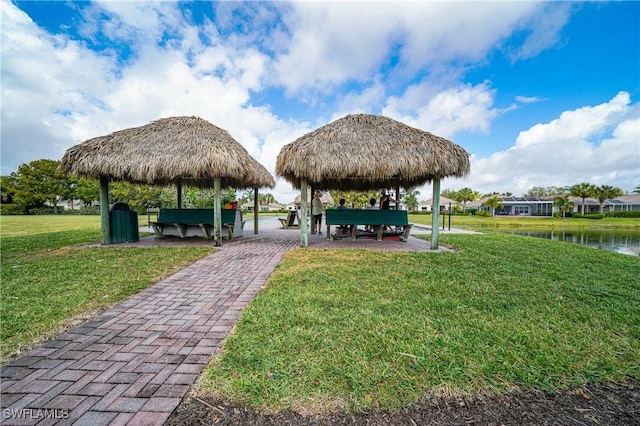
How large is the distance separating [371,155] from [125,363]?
21.9ft

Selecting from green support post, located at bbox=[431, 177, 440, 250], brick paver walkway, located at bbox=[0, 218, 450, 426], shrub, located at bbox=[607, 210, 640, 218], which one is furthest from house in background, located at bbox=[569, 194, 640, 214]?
brick paver walkway, located at bbox=[0, 218, 450, 426]

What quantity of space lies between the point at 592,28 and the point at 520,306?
1604 cm

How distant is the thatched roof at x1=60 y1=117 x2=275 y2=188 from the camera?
734cm

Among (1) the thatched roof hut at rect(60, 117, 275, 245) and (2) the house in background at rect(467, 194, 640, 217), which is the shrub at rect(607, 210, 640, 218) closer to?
(2) the house in background at rect(467, 194, 640, 217)

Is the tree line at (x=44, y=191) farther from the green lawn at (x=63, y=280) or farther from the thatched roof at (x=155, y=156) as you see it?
the green lawn at (x=63, y=280)

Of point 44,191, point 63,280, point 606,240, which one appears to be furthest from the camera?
point 44,191

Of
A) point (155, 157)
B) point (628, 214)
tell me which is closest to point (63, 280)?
point (155, 157)

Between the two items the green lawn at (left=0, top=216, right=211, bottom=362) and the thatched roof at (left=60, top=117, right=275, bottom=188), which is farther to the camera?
the thatched roof at (left=60, top=117, right=275, bottom=188)

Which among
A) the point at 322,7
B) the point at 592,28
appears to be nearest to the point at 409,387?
the point at 322,7

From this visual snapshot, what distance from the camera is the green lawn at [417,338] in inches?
72.0

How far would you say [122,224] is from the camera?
26.6 ft

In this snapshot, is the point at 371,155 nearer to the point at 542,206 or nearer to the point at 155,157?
the point at 155,157

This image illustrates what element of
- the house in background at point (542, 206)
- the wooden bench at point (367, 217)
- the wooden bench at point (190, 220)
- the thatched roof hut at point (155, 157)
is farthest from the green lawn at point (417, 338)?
the house in background at point (542, 206)

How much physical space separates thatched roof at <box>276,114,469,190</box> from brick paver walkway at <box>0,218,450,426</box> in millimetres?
4365
